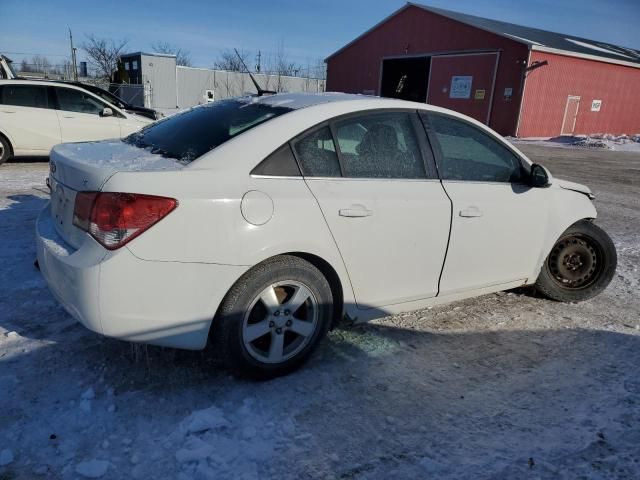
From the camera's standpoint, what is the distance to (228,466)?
2.25 m

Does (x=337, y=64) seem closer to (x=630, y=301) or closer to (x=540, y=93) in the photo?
(x=540, y=93)

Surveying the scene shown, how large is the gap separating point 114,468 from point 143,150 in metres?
1.81

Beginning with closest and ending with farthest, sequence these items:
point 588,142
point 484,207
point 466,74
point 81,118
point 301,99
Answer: point 301,99 → point 484,207 → point 81,118 → point 588,142 → point 466,74

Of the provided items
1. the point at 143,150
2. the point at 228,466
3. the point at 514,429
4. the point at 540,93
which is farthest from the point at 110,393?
the point at 540,93

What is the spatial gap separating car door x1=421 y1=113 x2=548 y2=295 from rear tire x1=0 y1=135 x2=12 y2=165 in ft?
29.9

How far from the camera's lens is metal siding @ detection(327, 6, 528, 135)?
80.1 feet

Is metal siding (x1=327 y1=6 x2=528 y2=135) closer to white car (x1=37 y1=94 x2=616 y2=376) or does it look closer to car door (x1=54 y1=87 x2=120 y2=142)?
car door (x1=54 y1=87 x2=120 y2=142)

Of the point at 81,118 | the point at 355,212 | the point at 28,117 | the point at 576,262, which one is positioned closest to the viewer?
the point at 355,212

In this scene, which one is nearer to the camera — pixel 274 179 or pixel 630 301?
pixel 274 179

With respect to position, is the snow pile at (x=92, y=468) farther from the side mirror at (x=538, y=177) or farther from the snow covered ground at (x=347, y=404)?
the side mirror at (x=538, y=177)

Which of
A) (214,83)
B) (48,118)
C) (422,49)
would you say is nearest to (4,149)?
(48,118)

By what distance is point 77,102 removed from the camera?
10273mm

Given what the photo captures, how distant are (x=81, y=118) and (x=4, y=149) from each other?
154cm

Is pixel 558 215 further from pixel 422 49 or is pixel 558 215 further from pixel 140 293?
pixel 422 49
